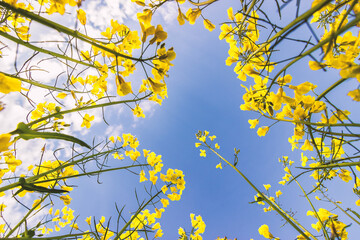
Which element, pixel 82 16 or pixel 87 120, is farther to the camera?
pixel 87 120

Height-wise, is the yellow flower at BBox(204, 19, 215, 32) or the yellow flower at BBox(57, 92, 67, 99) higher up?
the yellow flower at BBox(57, 92, 67, 99)

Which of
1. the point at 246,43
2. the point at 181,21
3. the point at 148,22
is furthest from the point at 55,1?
the point at 246,43

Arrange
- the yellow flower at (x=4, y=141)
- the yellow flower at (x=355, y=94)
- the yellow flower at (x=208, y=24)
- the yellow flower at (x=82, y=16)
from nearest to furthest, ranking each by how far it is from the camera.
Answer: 1. the yellow flower at (x=4, y=141)
2. the yellow flower at (x=355, y=94)
3. the yellow flower at (x=82, y=16)
4. the yellow flower at (x=208, y=24)

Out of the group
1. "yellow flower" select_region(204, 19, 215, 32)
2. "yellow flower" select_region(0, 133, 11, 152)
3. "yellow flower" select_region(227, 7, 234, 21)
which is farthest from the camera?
"yellow flower" select_region(227, 7, 234, 21)

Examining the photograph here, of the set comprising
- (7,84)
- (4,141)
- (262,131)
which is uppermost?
(262,131)

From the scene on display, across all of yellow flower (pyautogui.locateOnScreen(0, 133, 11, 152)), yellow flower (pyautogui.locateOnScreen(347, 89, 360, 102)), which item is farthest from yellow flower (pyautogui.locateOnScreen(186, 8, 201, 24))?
yellow flower (pyautogui.locateOnScreen(0, 133, 11, 152))

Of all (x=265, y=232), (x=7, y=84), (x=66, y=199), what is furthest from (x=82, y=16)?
(x=265, y=232)

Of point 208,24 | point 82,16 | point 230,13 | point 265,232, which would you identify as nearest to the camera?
point 82,16

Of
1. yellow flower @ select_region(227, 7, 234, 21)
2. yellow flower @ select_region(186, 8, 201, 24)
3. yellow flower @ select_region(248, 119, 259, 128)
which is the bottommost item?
yellow flower @ select_region(248, 119, 259, 128)

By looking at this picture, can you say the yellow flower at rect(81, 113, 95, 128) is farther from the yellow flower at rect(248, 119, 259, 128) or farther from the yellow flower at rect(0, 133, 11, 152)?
the yellow flower at rect(248, 119, 259, 128)

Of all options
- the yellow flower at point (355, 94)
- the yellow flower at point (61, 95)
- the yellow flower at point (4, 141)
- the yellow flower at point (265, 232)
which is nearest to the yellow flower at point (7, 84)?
the yellow flower at point (4, 141)

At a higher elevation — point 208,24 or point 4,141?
point 208,24

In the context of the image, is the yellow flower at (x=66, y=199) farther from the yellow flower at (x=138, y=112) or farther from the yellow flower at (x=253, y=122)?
the yellow flower at (x=253, y=122)

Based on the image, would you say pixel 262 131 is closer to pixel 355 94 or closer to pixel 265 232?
pixel 355 94
